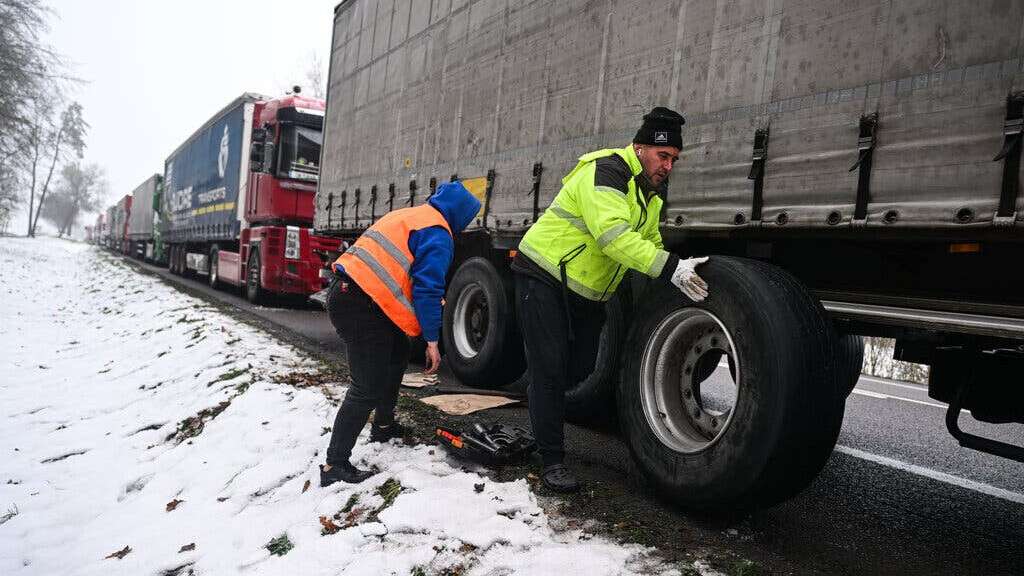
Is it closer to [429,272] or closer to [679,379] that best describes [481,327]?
[429,272]

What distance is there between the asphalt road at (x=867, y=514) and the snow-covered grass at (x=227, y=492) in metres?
0.40

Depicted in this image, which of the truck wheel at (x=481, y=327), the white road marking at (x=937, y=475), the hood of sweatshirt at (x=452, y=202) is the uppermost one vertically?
the hood of sweatshirt at (x=452, y=202)

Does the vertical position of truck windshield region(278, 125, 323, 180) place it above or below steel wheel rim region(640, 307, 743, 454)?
above

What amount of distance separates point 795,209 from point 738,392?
874 millimetres

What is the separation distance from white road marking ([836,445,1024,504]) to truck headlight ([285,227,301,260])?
9.31 m

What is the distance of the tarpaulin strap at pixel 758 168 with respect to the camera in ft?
10.0

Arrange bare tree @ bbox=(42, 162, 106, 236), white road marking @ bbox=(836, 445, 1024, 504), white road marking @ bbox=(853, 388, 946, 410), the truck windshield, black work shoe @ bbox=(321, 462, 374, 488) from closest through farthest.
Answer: black work shoe @ bbox=(321, 462, 374, 488), white road marking @ bbox=(836, 445, 1024, 504), white road marking @ bbox=(853, 388, 946, 410), the truck windshield, bare tree @ bbox=(42, 162, 106, 236)

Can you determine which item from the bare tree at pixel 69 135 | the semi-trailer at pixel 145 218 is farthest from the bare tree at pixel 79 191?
the semi-trailer at pixel 145 218

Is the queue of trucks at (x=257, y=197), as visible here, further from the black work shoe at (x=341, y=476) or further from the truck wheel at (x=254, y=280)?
the black work shoe at (x=341, y=476)

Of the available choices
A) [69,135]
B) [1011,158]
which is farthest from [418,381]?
[69,135]

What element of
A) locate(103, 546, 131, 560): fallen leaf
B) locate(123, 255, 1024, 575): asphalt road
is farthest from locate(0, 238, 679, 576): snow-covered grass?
locate(123, 255, 1024, 575): asphalt road

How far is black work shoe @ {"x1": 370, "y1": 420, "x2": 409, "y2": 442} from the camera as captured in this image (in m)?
3.82

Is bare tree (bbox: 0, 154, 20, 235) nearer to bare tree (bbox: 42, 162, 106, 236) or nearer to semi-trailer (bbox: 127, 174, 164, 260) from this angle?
semi-trailer (bbox: 127, 174, 164, 260)

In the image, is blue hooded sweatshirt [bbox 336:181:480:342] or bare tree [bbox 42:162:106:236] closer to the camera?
blue hooded sweatshirt [bbox 336:181:480:342]
